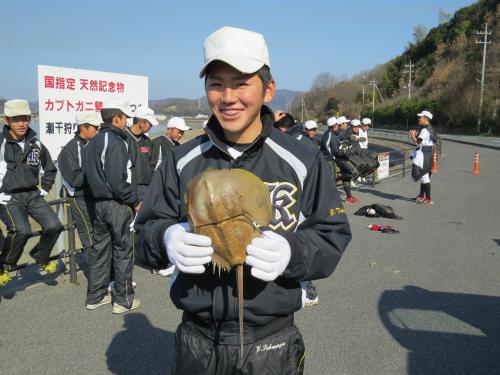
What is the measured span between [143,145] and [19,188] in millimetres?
2130

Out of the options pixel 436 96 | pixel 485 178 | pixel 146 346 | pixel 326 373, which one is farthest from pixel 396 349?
pixel 436 96

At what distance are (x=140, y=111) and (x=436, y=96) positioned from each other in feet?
206

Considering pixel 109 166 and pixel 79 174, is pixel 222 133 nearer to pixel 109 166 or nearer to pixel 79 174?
pixel 109 166

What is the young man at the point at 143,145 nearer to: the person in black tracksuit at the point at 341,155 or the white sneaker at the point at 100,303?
the white sneaker at the point at 100,303

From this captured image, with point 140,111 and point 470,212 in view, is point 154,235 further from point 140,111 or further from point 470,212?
point 470,212

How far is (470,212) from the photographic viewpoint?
11133 mm

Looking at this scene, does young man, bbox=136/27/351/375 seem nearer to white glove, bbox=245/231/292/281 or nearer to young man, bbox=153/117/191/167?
white glove, bbox=245/231/292/281

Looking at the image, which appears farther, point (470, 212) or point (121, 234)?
point (470, 212)

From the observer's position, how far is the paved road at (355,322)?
4277mm

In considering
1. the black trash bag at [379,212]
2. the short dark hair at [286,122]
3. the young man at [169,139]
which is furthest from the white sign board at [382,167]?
the young man at [169,139]

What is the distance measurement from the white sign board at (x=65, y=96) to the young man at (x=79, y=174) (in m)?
0.77

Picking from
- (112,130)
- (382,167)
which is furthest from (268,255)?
(382,167)

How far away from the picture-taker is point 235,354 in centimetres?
209

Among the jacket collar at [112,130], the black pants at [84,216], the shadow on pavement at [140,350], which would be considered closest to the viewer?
the shadow on pavement at [140,350]
